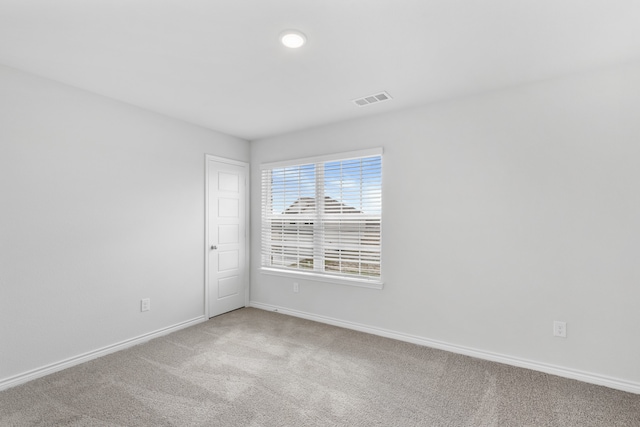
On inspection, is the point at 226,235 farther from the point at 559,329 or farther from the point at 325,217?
the point at 559,329

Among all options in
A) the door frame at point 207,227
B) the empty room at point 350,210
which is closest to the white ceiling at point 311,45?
the empty room at point 350,210

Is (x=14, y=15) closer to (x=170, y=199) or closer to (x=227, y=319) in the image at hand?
(x=170, y=199)

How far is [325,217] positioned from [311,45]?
6.93 ft

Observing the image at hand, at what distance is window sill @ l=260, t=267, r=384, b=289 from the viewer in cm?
334

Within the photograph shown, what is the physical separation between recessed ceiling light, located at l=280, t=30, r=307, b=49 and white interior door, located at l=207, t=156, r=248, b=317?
7.40ft

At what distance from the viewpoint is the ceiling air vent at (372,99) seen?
9.28 ft

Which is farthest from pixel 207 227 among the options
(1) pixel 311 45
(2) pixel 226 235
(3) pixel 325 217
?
(1) pixel 311 45

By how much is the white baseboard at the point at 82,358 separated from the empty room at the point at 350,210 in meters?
0.01

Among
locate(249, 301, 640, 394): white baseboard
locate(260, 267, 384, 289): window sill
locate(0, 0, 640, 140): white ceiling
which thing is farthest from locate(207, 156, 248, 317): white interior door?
locate(0, 0, 640, 140): white ceiling

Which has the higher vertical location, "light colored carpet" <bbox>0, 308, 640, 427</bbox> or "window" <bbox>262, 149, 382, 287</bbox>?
"window" <bbox>262, 149, 382, 287</bbox>

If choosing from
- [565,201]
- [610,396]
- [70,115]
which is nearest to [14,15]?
[70,115]

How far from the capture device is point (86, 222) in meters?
2.72

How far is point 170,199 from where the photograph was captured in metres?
3.42

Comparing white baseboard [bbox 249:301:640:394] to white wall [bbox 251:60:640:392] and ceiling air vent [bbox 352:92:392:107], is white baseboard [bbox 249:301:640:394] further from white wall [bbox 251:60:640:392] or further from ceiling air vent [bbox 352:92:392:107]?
ceiling air vent [bbox 352:92:392:107]
